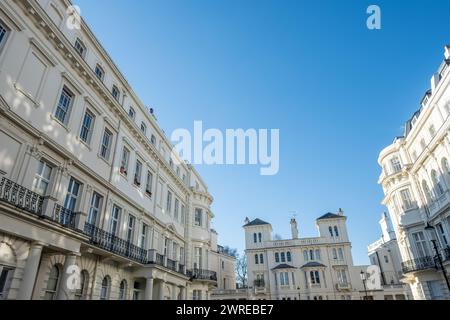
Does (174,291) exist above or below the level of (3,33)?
below

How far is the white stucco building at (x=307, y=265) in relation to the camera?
1535 inches

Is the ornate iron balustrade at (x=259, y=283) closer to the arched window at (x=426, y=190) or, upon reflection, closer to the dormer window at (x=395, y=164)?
the dormer window at (x=395, y=164)

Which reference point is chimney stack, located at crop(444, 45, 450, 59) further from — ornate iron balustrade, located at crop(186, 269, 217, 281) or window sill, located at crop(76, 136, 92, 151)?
ornate iron balustrade, located at crop(186, 269, 217, 281)

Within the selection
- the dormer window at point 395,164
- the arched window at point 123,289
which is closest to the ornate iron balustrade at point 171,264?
the arched window at point 123,289

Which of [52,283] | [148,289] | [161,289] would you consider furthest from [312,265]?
[52,283]

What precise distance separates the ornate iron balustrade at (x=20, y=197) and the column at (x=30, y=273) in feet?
3.91

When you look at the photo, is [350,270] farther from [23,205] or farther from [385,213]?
[23,205]

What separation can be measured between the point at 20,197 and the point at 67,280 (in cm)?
390

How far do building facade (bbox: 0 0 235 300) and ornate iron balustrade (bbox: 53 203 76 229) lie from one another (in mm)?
52

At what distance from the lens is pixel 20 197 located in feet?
32.4

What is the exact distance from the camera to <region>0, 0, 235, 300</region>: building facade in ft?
32.6

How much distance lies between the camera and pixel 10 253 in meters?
9.38

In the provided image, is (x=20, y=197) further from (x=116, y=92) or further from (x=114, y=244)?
(x=116, y=92)
